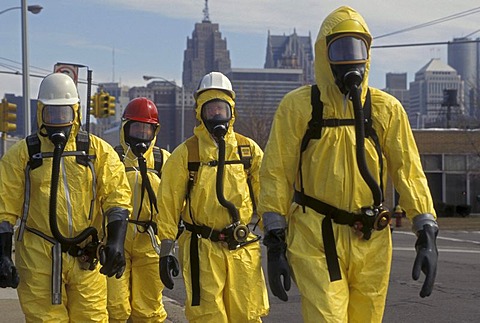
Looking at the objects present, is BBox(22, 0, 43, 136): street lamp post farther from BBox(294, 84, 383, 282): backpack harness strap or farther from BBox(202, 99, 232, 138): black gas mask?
BBox(294, 84, 383, 282): backpack harness strap

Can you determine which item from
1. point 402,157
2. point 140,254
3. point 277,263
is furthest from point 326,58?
point 140,254

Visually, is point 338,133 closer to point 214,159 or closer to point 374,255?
point 374,255

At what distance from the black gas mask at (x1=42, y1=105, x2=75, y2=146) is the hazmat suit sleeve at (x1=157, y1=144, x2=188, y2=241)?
2.90 ft

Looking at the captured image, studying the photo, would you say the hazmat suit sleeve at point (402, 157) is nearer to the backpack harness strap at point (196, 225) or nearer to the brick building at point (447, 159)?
the backpack harness strap at point (196, 225)

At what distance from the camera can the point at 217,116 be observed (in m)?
6.61

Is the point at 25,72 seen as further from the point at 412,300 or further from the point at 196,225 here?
the point at 196,225

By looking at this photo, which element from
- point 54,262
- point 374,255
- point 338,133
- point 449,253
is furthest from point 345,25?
point 449,253

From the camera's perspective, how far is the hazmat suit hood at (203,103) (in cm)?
660

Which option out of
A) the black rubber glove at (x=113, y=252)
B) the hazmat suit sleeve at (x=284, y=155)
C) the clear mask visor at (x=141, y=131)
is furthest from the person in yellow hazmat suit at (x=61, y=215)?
the clear mask visor at (x=141, y=131)

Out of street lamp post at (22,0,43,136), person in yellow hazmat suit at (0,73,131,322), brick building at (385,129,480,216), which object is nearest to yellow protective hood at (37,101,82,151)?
person in yellow hazmat suit at (0,73,131,322)

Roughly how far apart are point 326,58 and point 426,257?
48.9 inches

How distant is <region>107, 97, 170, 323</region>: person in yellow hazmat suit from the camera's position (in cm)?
741

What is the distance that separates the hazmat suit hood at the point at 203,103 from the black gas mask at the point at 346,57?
1.90 meters

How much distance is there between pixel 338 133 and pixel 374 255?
27.4 inches
